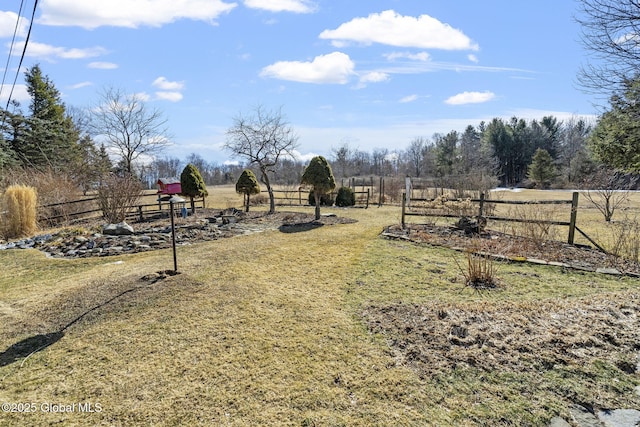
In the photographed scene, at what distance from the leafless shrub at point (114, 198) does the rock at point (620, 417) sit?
42.9 ft

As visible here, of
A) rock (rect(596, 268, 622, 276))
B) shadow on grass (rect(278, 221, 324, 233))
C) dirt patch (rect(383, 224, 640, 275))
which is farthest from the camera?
shadow on grass (rect(278, 221, 324, 233))

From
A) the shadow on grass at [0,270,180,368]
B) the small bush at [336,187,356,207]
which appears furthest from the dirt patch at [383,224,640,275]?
the small bush at [336,187,356,207]

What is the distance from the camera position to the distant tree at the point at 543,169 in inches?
1471

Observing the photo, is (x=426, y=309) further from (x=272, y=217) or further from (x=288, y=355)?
(x=272, y=217)

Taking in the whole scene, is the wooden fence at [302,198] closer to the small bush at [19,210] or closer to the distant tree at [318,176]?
the distant tree at [318,176]

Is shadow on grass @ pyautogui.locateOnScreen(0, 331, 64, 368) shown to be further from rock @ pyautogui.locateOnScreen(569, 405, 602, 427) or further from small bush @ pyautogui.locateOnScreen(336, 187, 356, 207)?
small bush @ pyautogui.locateOnScreen(336, 187, 356, 207)

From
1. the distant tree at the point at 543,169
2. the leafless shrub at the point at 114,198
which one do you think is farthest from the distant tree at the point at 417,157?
the leafless shrub at the point at 114,198

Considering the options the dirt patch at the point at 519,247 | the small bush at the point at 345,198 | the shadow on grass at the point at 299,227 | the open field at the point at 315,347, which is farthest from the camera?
the small bush at the point at 345,198

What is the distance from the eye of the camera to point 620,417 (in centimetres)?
250

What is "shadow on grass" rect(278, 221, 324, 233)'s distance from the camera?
1077 centimetres

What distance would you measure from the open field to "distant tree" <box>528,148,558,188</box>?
125ft

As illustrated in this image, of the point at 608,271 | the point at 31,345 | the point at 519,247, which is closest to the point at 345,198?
the point at 519,247

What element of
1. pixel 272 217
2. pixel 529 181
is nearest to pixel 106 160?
pixel 272 217

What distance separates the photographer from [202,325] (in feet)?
13.2
